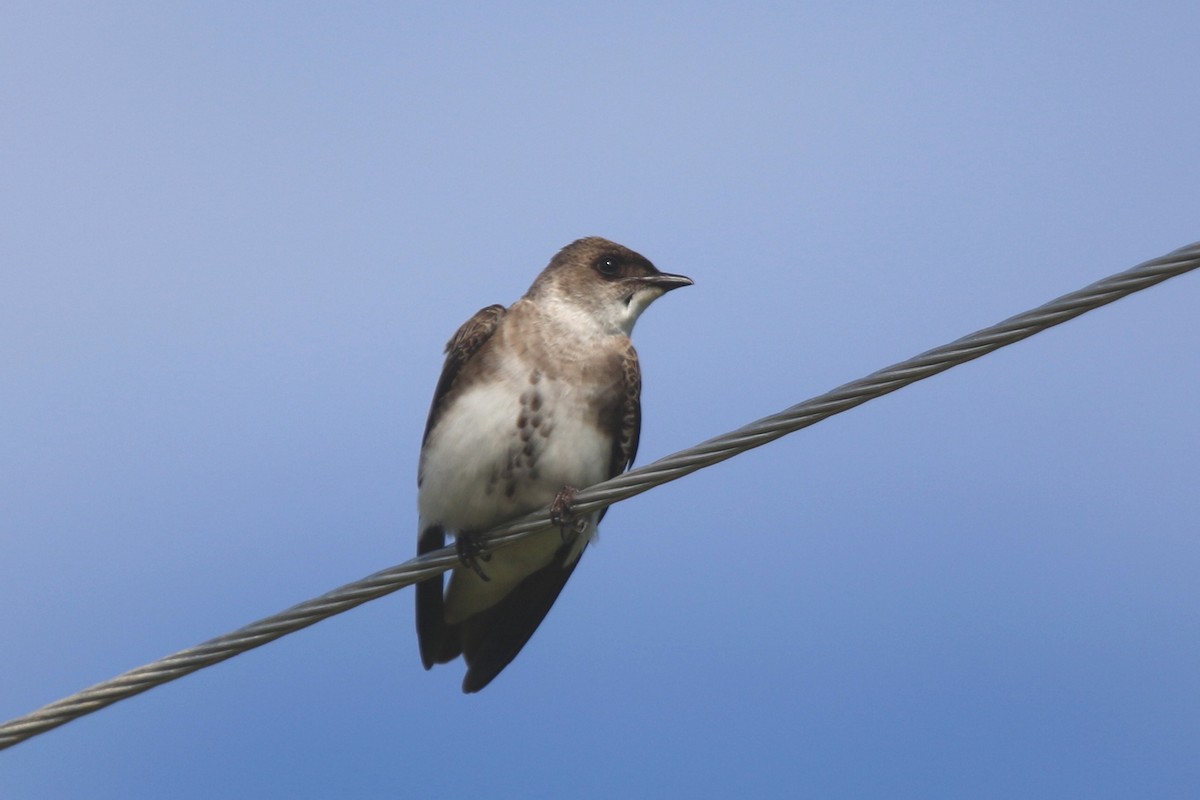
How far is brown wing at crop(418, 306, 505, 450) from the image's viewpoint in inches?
273

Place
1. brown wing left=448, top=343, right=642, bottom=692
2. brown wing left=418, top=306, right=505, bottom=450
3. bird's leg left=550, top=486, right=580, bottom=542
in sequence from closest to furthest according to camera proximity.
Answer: bird's leg left=550, top=486, right=580, bottom=542
brown wing left=418, top=306, right=505, bottom=450
brown wing left=448, top=343, right=642, bottom=692

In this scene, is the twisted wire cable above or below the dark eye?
below

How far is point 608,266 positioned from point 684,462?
282 cm

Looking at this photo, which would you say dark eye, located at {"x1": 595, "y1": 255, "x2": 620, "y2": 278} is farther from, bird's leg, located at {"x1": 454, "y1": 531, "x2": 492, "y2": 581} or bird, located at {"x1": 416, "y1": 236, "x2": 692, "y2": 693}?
bird's leg, located at {"x1": 454, "y1": 531, "x2": 492, "y2": 581}

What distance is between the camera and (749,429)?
15.2 ft

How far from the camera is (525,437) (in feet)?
21.1

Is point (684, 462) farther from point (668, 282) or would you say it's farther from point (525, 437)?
point (668, 282)

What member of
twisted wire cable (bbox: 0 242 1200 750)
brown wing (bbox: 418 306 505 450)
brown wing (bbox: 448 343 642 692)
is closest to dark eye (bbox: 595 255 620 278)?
brown wing (bbox: 418 306 505 450)

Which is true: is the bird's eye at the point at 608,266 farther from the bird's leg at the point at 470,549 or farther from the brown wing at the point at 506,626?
the bird's leg at the point at 470,549

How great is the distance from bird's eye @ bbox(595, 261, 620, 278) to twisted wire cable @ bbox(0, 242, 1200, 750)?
2179mm

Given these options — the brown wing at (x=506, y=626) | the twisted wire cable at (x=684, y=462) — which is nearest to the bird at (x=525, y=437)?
the brown wing at (x=506, y=626)

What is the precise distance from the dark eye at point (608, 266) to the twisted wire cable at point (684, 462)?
2.18 meters

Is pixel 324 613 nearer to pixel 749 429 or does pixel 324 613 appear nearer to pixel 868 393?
pixel 749 429

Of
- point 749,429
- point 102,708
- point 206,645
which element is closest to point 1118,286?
point 749,429
